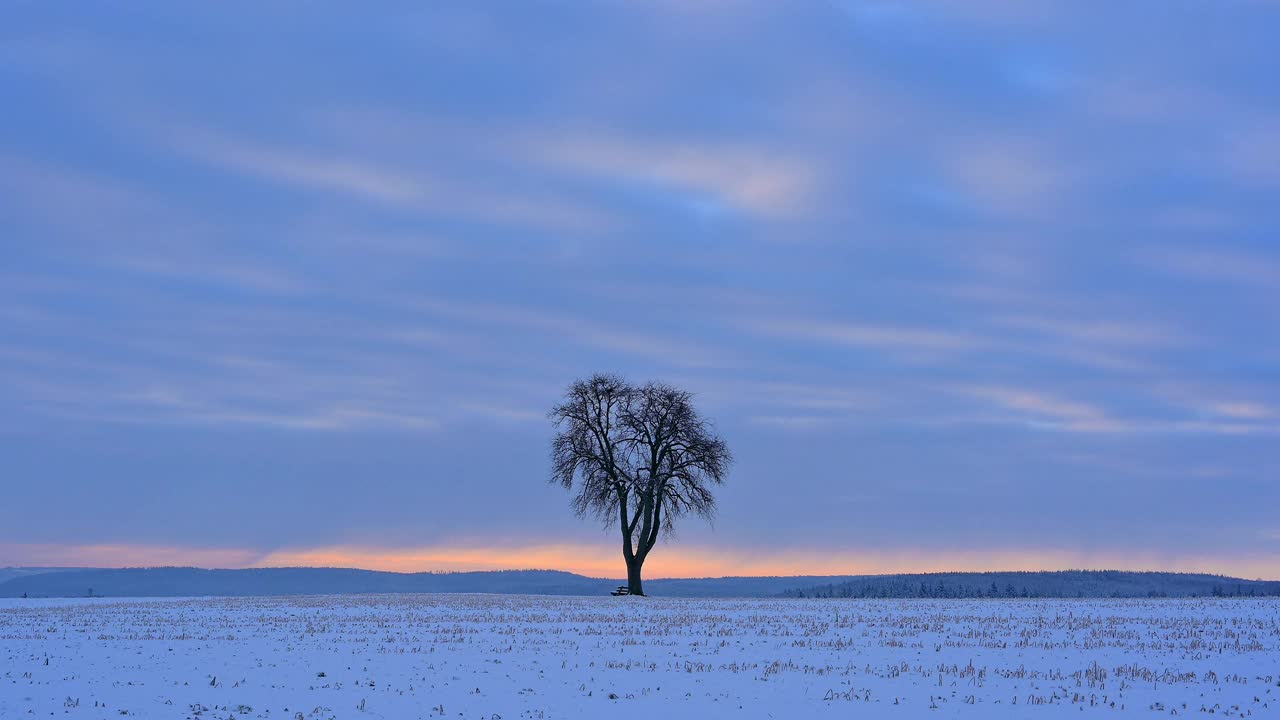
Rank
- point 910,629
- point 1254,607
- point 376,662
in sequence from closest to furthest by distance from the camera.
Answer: point 376,662, point 910,629, point 1254,607

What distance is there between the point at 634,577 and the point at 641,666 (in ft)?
137

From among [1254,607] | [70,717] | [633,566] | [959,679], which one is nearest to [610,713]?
[959,679]

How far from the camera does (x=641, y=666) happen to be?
Result: 23953 mm

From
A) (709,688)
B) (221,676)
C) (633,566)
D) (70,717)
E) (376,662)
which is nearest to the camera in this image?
(70,717)

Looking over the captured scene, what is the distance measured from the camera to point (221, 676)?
74.4 ft

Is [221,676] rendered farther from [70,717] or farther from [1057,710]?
[1057,710]

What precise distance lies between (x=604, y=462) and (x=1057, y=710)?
48201 mm

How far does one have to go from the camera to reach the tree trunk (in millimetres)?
65125

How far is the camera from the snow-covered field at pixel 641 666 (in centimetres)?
1952

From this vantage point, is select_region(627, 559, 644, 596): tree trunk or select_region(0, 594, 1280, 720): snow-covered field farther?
select_region(627, 559, 644, 596): tree trunk

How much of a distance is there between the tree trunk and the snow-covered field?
26.9m

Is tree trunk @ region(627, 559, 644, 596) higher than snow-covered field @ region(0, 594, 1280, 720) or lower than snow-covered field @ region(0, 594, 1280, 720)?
higher

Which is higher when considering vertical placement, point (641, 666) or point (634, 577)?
point (634, 577)

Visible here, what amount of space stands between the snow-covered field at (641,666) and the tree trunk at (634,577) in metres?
26.9
